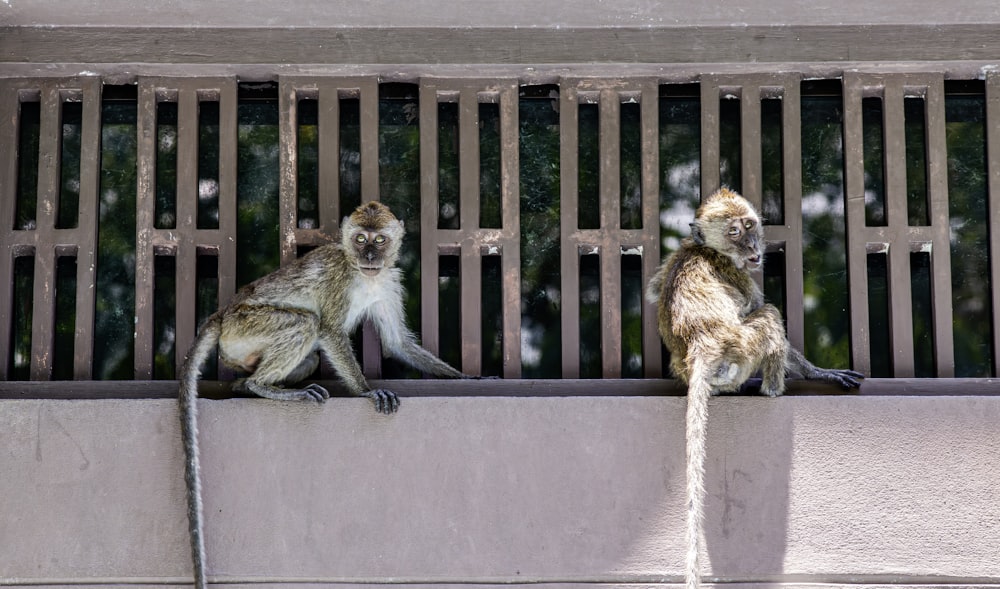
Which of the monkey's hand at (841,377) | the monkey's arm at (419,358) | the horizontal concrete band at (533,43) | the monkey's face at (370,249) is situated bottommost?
the monkey's hand at (841,377)

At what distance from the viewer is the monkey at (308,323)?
754cm

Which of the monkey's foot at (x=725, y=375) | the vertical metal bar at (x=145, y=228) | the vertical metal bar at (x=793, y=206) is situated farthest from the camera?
the vertical metal bar at (x=793, y=206)

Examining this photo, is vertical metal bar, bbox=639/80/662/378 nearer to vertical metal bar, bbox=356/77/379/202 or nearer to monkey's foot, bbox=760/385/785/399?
monkey's foot, bbox=760/385/785/399

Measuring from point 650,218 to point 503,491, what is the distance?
2.08 metres

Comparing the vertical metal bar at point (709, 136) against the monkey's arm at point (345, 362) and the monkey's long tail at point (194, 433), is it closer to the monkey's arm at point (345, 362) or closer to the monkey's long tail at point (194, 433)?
the monkey's arm at point (345, 362)

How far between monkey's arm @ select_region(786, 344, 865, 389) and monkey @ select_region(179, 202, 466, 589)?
2150mm

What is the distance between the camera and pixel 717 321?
7.45 meters

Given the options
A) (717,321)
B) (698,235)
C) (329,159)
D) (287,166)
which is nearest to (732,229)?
(698,235)

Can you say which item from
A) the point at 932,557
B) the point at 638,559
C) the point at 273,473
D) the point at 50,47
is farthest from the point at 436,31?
the point at 932,557

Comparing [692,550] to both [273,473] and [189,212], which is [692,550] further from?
[189,212]

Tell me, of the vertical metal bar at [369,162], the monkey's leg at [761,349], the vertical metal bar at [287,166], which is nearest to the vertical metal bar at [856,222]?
the monkey's leg at [761,349]

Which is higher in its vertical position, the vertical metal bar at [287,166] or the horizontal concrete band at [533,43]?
the horizontal concrete band at [533,43]

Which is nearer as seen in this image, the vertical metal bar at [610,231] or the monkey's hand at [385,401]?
the monkey's hand at [385,401]

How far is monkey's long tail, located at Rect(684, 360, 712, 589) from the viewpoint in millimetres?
6914
